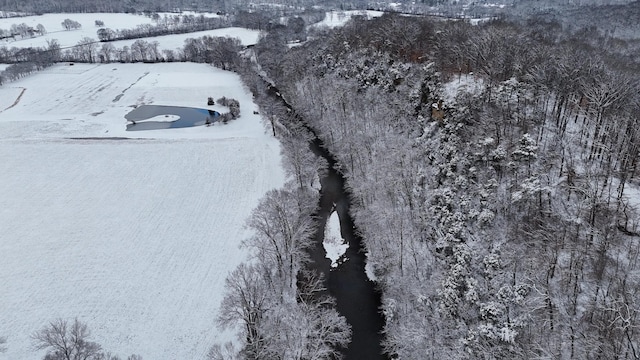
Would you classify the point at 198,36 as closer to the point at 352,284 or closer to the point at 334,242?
the point at 334,242

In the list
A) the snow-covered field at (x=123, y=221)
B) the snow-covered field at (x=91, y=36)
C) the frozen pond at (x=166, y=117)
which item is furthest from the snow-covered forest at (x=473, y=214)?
the snow-covered field at (x=91, y=36)

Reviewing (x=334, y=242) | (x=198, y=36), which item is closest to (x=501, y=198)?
(x=334, y=242)

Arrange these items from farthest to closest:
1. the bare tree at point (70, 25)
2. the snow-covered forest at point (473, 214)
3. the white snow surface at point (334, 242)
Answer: the bare tree at point (70, 25)
the white snow surface at point (334, 242)
the snow-covered forest at point (473, 214)

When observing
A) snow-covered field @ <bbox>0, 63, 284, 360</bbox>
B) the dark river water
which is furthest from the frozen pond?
the dark river water

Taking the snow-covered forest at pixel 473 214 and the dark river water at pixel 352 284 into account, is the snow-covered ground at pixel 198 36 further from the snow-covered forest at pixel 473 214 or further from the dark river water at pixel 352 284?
the dark river water at pixel 352 284

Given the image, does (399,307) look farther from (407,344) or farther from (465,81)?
(465,81)

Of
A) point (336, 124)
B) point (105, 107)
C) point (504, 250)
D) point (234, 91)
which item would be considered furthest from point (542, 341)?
point (105, 107)

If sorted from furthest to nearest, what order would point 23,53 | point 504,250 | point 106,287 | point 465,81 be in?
point 23,53
point 465,81
point 106,287
point 504,250

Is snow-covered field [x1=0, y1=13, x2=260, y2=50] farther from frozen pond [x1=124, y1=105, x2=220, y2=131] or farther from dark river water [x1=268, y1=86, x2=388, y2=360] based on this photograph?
dark river water [x1=268, y1=86, x2=388, y2=360]
